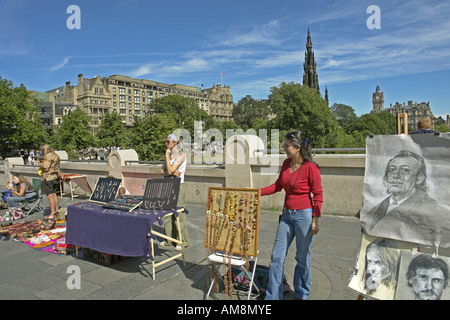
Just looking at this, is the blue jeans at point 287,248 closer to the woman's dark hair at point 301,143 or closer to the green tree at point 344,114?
the woman's dark hair at point 301,143

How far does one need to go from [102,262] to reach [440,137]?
198 inches

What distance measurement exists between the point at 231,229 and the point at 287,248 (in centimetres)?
74

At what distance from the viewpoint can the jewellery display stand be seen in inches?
147

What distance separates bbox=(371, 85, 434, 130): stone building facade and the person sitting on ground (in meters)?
149

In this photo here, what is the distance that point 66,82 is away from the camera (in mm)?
114625

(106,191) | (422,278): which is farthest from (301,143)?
(106,191)

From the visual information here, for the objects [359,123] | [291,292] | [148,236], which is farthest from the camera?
[359,123]

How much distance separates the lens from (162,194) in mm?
5191

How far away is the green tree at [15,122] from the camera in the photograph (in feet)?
110

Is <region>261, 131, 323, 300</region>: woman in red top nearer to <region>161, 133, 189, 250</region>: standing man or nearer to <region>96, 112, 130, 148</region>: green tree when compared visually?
<region>161, 133, 189, 250</region>: standing man

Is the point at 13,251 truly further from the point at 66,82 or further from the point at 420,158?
the point at 66,82

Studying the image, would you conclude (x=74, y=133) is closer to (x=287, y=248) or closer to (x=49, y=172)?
(x=49, y=172)

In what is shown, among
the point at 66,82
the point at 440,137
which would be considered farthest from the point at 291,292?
the point at 66,82

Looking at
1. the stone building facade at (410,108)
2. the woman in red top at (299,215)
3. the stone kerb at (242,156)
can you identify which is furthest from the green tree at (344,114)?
the woman in red top at (299,215)
